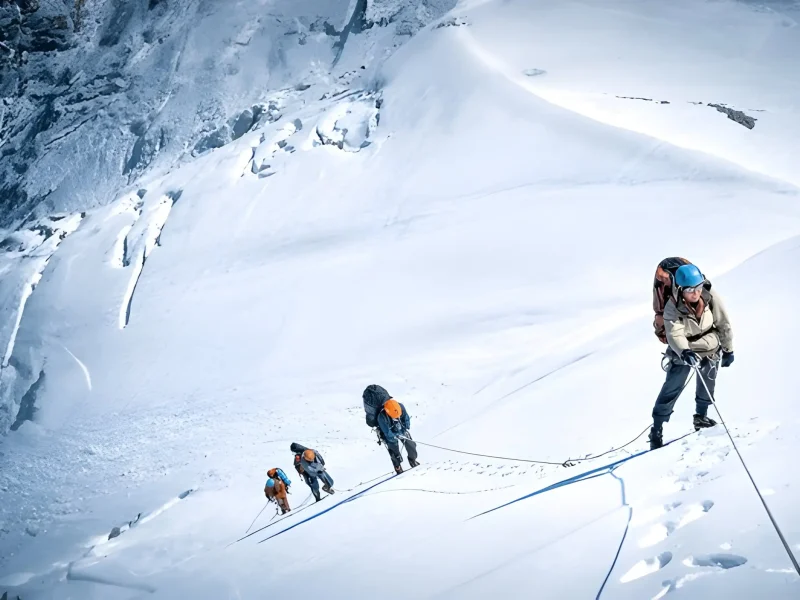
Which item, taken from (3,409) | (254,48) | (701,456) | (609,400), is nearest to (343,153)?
→ (254,48)

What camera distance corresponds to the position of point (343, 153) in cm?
2934

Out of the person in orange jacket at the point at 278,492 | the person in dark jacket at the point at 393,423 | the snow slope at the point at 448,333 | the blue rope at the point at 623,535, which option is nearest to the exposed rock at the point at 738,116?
the snow slope at the point at 448,333

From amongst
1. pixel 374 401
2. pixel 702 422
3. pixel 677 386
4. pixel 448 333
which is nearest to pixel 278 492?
pixel 374 401

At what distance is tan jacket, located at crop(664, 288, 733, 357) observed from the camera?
515cm

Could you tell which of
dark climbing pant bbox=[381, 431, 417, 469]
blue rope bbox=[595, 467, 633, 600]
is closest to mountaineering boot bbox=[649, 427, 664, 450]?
blue rope bbox=[595, 467, 633, 600]

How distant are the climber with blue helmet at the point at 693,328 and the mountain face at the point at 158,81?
34.5m

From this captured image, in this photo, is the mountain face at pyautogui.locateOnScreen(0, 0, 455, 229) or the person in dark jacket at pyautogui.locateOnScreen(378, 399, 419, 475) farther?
the mountain face at pyautogui.locateOnScreen(0, 0, 455, 229)

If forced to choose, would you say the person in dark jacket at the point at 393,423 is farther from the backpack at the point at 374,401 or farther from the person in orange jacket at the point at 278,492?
the person in orange jacket at the point at 278,492

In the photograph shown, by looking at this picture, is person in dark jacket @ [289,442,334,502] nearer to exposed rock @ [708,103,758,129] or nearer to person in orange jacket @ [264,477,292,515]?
person in orange jacket @ [264,477,292,515]

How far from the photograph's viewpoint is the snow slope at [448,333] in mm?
4918

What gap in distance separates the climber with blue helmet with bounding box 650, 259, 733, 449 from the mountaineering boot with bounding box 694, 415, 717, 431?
47 centimetres

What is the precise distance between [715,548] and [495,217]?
67.0ft

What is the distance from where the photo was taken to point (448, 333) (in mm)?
20250

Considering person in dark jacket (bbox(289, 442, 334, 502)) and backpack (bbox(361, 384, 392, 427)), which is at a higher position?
backpack (bbox(361, 384, 392, 427))
